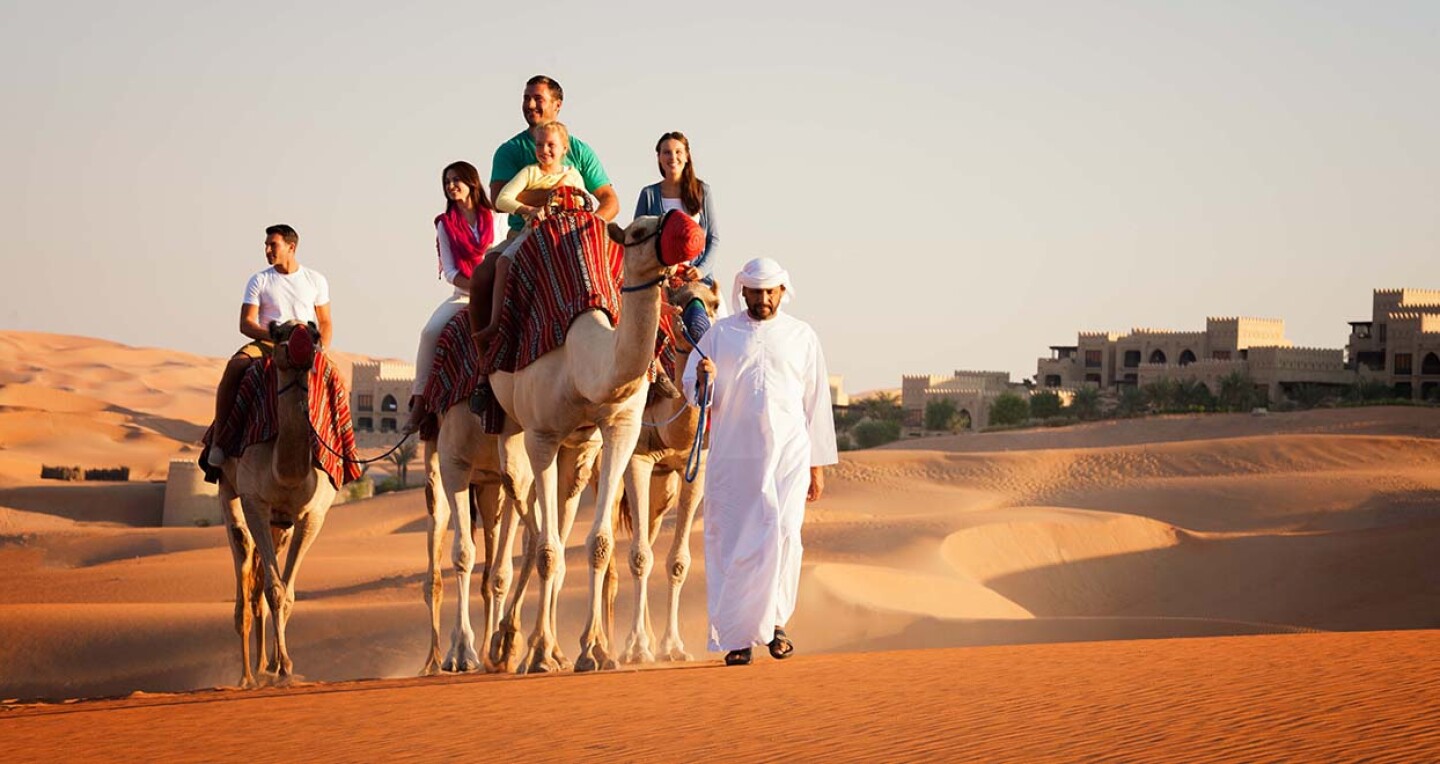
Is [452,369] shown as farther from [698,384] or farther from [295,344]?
[698,384]

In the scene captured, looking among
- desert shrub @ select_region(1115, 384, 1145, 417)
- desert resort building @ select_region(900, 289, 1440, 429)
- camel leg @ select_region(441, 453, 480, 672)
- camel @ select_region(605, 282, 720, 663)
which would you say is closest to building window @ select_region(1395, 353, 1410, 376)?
desert resort building @ select_region(900, 289, 1440, 429)

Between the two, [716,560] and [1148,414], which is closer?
[716,560]

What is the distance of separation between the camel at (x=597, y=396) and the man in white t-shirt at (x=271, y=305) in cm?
277

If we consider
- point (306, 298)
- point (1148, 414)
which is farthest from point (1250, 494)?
point (306, 298)

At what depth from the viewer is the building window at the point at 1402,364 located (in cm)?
7106

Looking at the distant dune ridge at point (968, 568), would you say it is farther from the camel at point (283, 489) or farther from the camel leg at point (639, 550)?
the camel at point (283, 489)

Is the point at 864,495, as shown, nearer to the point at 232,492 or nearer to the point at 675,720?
the point at 232,492

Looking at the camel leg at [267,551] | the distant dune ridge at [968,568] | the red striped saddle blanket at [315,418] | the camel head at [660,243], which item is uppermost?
the camel head at [660,243]

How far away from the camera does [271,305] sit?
41.8ft

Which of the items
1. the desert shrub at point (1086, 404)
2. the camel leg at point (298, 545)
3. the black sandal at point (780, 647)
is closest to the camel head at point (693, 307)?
the black sandal at point (780, 647)

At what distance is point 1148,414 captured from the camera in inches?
2566

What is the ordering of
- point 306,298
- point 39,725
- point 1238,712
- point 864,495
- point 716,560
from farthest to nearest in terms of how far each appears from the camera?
point 864,495 → point 306,298 → point 716,560 → point 39,725 → point 1238,712

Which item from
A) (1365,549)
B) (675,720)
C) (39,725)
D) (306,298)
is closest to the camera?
(675,720)

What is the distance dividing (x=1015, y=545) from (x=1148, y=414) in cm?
3700
